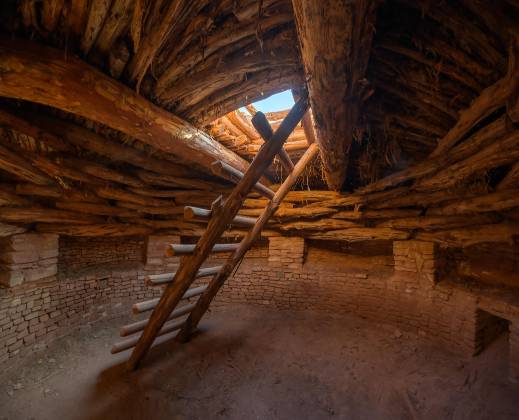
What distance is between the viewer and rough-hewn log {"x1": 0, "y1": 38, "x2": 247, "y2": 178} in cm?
148

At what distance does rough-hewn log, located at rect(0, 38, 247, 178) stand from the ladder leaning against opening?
0.69m

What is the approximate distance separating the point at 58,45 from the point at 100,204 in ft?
11.2

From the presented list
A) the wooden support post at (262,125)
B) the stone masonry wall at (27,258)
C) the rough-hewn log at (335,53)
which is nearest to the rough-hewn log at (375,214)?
the rough-hewn log at (335,53)

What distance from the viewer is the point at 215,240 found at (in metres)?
2.71

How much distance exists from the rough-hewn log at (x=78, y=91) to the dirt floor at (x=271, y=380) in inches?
119

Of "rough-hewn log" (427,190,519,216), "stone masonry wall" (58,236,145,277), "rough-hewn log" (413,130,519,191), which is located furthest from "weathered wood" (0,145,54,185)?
"rough-hewn log" (427,190,519,216)

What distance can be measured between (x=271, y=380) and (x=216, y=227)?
223 cm

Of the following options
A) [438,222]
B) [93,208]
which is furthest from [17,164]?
[438,222]

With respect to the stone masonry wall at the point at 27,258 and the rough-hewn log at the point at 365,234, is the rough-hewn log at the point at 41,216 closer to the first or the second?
the stone masonry wall at the point at 27,258

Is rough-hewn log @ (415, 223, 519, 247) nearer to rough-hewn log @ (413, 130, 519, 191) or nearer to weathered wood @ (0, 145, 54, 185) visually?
rough-hewn log @ (413, 130, 519, 191)

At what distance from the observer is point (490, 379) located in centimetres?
293

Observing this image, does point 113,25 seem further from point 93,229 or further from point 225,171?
point 93,229

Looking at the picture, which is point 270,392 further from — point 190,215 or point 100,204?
point 100,204

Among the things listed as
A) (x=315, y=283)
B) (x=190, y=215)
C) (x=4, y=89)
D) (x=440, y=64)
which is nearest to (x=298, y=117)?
(x=440, y=64)
